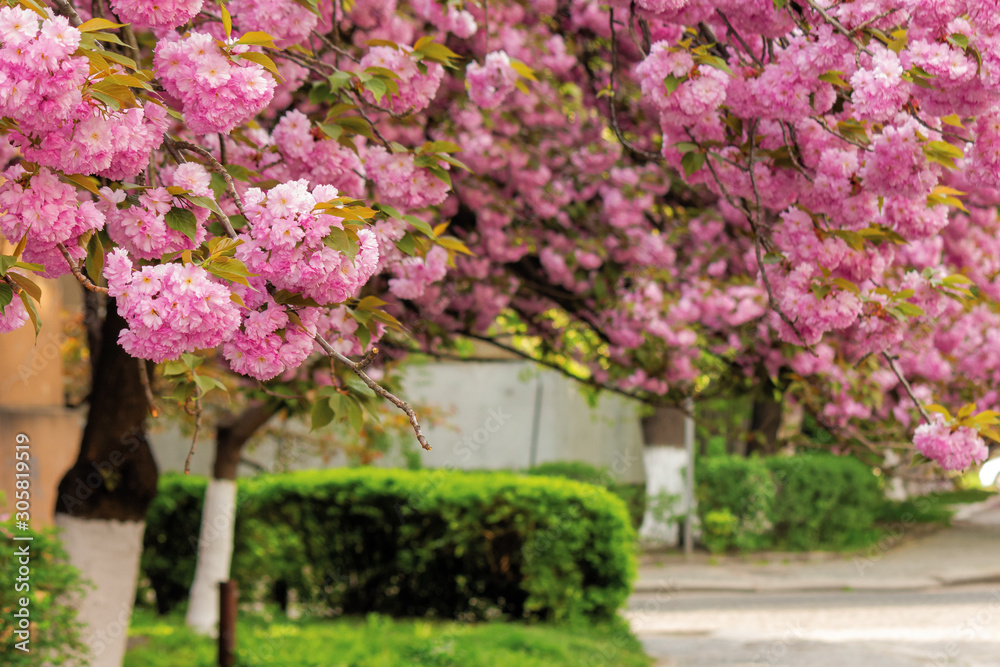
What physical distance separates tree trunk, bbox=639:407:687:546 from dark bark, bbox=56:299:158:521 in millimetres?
12158

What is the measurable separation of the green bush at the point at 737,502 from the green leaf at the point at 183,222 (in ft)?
47.7

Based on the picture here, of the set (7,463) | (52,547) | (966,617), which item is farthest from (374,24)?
(966,617)

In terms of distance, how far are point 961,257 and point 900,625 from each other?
458cm

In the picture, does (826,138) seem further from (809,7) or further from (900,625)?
(900,625)

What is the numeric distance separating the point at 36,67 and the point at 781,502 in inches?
621

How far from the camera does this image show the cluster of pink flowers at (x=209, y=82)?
2.18 meters

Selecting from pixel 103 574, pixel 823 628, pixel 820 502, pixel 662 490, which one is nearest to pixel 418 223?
pixel 103 574

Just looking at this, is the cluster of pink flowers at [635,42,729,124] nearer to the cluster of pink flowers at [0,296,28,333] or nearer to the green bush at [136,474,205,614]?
the cluster of pink flowers at [0,296,28,333]

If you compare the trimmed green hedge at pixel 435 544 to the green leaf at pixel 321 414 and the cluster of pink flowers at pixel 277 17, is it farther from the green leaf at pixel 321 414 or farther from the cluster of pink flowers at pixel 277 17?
the cluster of pink flowers at pixel 277 17

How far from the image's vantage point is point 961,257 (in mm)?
7852

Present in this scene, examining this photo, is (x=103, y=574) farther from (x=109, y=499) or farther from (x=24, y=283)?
(x=24, y=283)

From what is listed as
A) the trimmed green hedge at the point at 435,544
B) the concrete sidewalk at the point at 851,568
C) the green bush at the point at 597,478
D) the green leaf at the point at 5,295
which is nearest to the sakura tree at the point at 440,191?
the green leaf at the point at 5,295

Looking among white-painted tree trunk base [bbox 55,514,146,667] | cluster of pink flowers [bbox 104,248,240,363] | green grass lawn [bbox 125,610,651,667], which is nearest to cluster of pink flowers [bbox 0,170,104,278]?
cluster of pink flowers [bbox 104,248,240,363]

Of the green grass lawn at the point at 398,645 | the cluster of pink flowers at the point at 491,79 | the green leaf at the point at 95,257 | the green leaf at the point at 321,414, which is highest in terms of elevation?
the cluster of pink flowers at the point at 491,79
